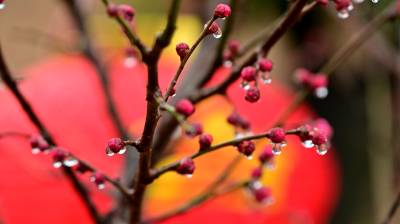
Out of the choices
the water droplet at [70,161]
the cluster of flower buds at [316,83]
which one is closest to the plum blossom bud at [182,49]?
the water droplet at [70,161]

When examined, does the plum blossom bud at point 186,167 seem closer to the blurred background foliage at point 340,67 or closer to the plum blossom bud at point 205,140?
the plum blossom bud at point 205,140

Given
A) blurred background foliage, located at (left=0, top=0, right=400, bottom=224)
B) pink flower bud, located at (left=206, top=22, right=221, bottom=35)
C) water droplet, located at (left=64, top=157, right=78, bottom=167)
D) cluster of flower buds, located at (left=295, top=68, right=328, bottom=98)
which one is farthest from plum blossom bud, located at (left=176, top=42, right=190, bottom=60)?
blurred background foliage, located at (left=0, top=0, right=400, bottom=224)

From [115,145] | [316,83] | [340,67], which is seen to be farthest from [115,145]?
[340,67]

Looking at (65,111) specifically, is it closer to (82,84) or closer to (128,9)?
(82,84)

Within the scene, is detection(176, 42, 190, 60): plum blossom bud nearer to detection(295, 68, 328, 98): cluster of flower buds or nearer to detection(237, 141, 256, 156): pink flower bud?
detection(237, 141, 256, 156): pink flower bud

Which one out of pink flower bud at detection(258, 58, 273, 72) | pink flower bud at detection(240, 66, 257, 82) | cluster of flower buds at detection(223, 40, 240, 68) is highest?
pink flower bud at detection(240, 66, 257, 82)

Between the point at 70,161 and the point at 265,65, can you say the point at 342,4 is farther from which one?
the point at 70,161
